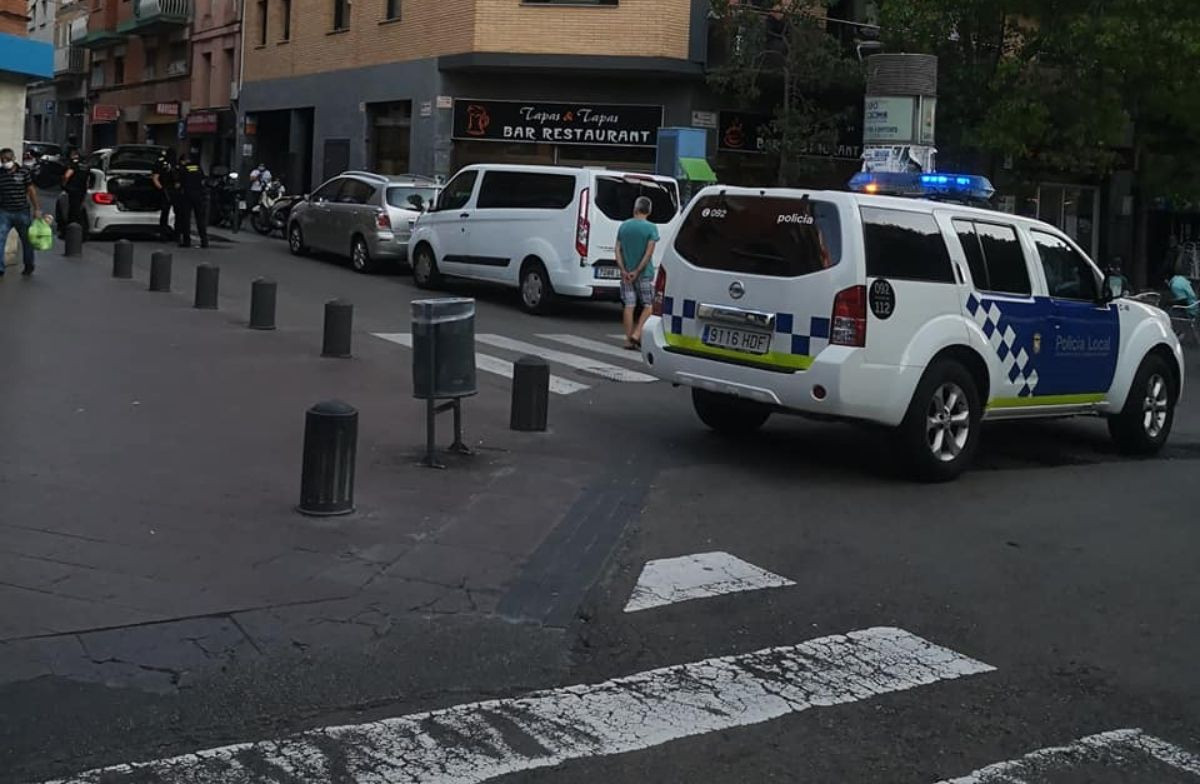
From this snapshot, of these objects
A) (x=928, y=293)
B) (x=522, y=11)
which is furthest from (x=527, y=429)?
(x=522, y=11)

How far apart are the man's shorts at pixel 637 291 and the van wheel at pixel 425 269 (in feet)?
18.4

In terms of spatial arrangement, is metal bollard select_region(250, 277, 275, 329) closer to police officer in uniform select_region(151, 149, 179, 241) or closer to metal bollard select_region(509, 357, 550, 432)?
metal bollard select_region(509, 357, 550, 432)

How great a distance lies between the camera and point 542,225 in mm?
18531

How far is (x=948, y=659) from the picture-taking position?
19.1 feet

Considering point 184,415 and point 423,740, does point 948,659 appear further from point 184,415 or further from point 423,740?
point 184,415

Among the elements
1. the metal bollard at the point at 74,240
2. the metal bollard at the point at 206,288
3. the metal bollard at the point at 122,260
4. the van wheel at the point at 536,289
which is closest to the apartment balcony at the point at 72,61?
the metal bollard at the point at 74,240

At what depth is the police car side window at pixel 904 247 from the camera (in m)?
8.95

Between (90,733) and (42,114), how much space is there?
199ft

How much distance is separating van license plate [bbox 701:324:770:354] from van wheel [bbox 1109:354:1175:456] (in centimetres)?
359

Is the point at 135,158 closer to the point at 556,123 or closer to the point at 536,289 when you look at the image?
the point at 556,123

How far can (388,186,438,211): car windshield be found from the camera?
2273 centimetres

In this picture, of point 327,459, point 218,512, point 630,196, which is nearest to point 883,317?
point 327,459

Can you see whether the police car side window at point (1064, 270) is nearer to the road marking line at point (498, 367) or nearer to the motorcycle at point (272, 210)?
the road marking line at point (498, 367)

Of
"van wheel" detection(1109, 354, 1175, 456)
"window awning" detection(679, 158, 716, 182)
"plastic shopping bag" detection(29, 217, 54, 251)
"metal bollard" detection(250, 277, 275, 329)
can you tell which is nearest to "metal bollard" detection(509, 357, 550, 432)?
"van wheel" detection(1109, 354, 1175, 456)
